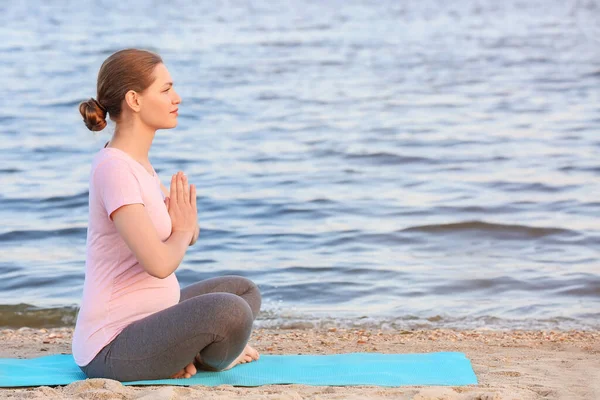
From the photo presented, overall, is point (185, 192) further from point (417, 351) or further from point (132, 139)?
point (417, 351)

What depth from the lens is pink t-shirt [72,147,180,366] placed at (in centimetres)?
365

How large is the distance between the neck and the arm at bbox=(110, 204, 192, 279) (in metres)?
0.30

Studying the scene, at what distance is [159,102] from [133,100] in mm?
101

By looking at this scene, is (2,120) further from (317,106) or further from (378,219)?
(378,219)

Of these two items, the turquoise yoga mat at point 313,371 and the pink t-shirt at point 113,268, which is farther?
the turquoise yoga mat at point 313,371

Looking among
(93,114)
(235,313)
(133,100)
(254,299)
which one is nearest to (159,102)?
(133,100)

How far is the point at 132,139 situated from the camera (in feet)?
12.4

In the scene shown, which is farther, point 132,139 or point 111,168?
point 132,139

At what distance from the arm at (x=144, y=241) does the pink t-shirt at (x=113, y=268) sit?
0.29 feet

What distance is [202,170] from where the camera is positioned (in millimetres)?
10352

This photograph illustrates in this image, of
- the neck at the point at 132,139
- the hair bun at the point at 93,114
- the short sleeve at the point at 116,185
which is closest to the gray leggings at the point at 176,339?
the short sleeve at the point at 116,185

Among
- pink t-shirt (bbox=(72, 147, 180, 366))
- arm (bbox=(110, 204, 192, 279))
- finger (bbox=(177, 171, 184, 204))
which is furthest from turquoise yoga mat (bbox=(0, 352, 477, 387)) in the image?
finger (bbox=(177, 171, 184, 204))

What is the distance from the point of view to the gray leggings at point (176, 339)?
3656mm

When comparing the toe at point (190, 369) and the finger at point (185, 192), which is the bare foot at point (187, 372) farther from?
the finger at point (185, 192)
